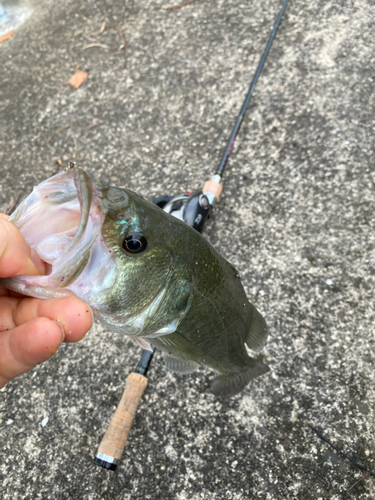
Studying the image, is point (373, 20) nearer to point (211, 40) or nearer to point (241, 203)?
point (211, 40)

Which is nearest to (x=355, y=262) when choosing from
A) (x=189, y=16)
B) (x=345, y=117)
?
(x=345, y=117)

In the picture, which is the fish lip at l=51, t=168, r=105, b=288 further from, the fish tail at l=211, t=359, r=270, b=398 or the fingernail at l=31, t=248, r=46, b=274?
the fish tail at l=211, t=359, r=270, b=398

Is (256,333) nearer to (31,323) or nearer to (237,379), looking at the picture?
(237,379)

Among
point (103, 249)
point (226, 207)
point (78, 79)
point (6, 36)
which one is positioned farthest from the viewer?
point (6, 36)

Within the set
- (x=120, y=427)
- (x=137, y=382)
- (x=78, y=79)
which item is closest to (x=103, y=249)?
(x=137, y=382)

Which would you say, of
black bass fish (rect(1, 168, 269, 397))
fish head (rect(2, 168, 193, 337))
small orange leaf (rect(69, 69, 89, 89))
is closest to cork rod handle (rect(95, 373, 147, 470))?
black bass fish (rect(1, 168, 269, 397))

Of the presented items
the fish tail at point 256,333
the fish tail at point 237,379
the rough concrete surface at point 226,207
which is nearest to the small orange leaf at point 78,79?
the rough concrete surface at point 226,207

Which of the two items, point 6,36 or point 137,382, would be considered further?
point 6,36
